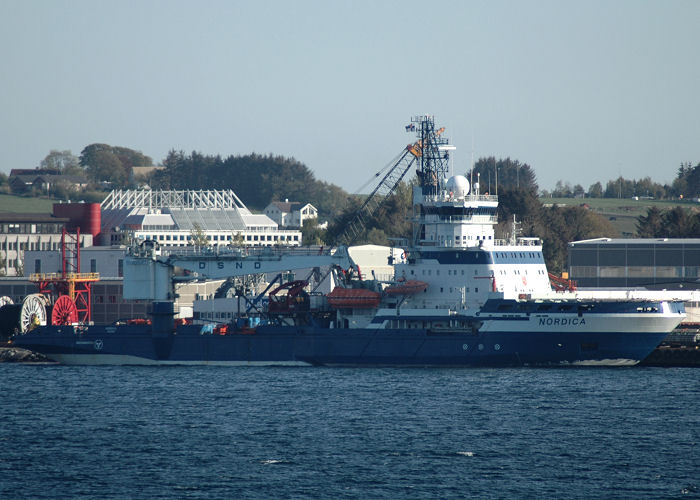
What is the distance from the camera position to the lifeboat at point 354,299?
60.7 metres

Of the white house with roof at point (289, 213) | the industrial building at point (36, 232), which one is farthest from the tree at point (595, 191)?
the industrial building at point (36, 232)

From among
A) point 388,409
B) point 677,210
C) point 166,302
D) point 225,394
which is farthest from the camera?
point 677,210

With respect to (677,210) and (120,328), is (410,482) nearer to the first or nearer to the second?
(120,328)

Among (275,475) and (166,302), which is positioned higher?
(166,302)

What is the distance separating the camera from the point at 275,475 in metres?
38.1

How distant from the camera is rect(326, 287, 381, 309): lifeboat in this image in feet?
199

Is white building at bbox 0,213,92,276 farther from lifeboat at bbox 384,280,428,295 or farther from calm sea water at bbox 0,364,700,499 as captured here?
lifeboat at bbox 384,280,428,295

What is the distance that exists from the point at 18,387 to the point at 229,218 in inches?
3295

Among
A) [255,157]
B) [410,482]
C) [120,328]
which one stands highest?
[255,157]

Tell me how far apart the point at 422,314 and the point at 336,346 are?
15.4 feet

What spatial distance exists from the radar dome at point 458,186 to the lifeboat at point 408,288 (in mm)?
5098

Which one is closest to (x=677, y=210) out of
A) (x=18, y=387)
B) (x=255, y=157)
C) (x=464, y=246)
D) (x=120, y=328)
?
(x=464, y=246)

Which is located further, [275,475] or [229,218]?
[229,218]

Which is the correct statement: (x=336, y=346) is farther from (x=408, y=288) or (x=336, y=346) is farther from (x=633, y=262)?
(x=633, y=262)
